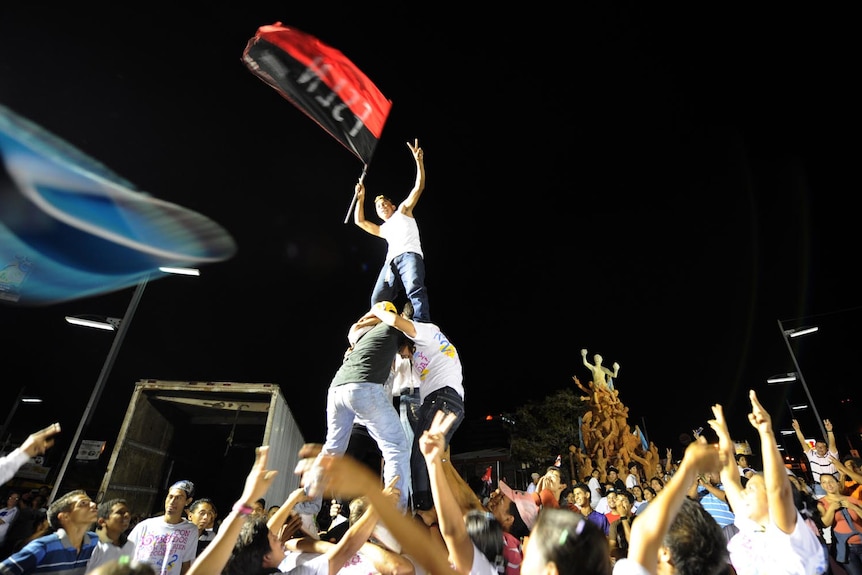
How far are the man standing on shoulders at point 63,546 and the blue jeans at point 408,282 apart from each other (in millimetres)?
3658

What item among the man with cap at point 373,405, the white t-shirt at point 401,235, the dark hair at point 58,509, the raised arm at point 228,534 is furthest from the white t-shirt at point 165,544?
the white t-shirt at point 401,235

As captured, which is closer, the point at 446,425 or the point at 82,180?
the point at 446,425

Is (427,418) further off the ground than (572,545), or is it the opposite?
(427,418)

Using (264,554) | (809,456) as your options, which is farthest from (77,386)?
(809,456)

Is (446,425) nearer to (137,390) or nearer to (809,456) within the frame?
(137,390)

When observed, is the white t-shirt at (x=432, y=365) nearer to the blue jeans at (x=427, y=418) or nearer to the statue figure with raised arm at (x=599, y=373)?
the blue jeans at (x=427, y=418)

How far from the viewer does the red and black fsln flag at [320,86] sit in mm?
6270

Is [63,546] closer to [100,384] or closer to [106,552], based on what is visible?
[106,552]

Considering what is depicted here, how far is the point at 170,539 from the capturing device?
5.01m

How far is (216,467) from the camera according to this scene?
1599 centimetres

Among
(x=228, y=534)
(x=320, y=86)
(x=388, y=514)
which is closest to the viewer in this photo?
(x=388, y=514)

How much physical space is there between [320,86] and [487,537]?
591cm

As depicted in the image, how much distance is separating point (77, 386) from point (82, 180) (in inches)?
621

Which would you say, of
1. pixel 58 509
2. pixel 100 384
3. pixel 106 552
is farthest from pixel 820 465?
pixel 100 384
